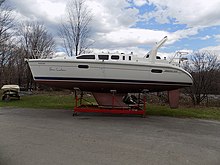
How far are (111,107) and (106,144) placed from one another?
15.4ft

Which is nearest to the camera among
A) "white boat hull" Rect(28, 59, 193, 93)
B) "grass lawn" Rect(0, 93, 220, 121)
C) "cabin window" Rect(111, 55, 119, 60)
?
"white boat hull" Rect(28, 59, 193, 93)

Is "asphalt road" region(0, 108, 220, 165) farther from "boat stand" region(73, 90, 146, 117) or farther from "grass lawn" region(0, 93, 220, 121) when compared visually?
"grass lawn" region(0, 93, 220, 121)

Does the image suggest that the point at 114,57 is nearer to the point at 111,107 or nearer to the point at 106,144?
the point at 111,107

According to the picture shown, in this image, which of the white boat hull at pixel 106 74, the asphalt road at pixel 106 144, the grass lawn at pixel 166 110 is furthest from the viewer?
the grass lawn at pixel 166 110

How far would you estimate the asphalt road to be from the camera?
4.47m

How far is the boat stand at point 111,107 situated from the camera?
9.78 meters

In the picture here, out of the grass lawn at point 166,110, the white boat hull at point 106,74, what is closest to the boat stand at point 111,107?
the white boat hull at point 106,74

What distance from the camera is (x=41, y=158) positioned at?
4445 millimetres

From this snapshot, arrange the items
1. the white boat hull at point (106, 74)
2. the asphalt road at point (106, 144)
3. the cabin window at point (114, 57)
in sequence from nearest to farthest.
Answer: the asphalt road at point (106, 144) → the white boat hull at point (106, 74) → the cabin window at point (114, 57)

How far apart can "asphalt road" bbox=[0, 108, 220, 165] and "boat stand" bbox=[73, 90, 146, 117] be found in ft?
5.13

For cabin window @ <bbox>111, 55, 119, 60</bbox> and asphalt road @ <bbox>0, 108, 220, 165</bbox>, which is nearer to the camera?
asphalt road @ <bbox>0, 108, 220, 165</bbox>

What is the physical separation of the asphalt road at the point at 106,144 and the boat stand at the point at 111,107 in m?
1.56

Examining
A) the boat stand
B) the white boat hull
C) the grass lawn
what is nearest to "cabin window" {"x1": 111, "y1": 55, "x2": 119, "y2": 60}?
the white boat hull

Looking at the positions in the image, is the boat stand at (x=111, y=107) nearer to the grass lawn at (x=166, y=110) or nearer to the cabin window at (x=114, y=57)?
the cabin window at (x=114, y=57)
